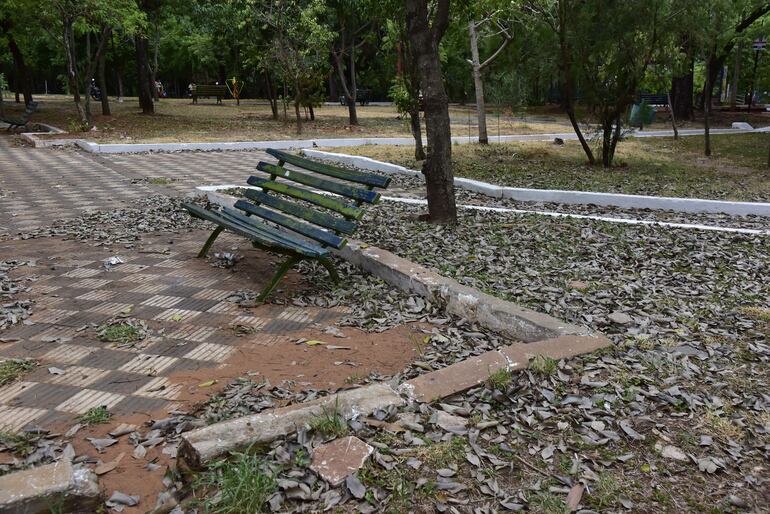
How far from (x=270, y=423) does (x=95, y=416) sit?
93cm

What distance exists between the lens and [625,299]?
464cm

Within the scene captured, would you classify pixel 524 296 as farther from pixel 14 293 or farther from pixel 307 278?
pixel 14 293

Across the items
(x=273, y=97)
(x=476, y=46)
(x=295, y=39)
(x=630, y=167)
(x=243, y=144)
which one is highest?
(x=295, y=39)

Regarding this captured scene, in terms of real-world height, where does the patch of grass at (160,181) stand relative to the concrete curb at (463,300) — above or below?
above

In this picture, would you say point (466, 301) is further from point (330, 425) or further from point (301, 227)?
point (330, 425)

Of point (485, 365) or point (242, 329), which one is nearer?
point (485, 365)

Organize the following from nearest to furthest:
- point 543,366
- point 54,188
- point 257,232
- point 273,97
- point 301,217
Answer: point 543,366
point 257,232
point 301,217
point 54,188
point 273,97

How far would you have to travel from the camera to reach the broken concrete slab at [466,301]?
3926 mm

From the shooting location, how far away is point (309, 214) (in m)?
5.25

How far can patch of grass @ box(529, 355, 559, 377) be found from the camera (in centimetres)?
332

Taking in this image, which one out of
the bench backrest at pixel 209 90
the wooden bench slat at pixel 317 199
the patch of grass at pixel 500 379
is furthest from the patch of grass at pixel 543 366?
the bench backrest at pixel 209 90

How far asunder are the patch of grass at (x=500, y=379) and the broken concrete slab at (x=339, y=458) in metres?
0.82

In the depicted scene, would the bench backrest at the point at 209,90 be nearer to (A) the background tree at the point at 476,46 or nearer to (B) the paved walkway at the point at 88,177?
(B) the paved walkway at the point at 88,177

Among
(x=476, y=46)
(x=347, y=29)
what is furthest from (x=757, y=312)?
(x=347, y=29)
